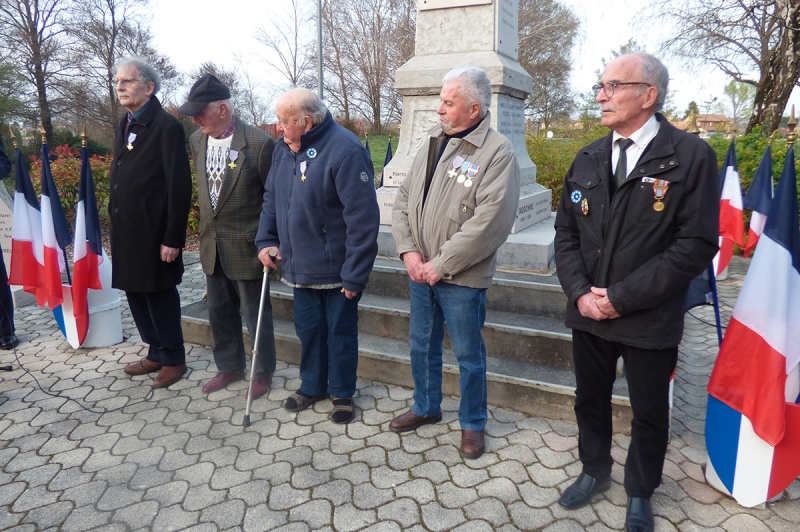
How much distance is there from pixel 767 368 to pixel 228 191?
116 inches

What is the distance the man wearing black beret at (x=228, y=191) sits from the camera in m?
3.19

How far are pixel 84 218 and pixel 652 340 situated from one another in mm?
3968

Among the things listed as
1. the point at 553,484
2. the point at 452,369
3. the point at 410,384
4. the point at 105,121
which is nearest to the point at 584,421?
A: the point at 553,484

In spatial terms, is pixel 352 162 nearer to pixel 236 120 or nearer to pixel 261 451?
pixel 236 120

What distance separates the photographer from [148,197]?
3.37 meters

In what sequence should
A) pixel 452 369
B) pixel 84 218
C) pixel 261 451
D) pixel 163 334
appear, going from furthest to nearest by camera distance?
pixel 84 218, pixel 163 334, pixel 452 369, pixel 261 451

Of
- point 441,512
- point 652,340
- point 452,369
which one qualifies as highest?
point 652,340

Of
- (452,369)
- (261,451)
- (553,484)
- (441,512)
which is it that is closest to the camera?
(441,512)

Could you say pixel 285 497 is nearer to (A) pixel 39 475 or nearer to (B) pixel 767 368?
(A) pixel 39 475

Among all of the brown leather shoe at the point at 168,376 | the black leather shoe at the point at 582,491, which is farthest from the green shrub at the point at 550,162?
the black leather shoe at the point at 582,491

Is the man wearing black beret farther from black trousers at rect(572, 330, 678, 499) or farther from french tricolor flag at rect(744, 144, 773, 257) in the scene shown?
french tricolor flag at rect(744, 144, 773, 257)

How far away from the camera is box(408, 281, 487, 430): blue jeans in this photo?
2.64m

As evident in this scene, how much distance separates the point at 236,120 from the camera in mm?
3350

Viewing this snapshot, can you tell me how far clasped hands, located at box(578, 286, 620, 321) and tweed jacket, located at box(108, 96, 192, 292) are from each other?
2.53m
